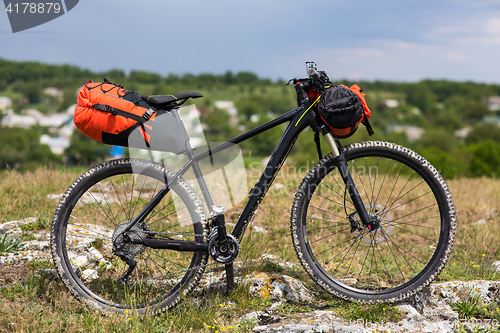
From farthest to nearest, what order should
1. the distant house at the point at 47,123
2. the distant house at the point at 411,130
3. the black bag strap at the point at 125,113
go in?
1. the distant house at the point at 411,130
2. the distant house at the point at 47,123
3. the black bag strap at the point at 125,113

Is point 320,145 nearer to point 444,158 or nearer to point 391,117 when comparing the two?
point 444,158

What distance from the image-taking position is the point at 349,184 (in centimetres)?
342

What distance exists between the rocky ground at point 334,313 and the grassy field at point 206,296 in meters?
0.08

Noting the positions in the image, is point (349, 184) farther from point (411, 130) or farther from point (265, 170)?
point (411, 130)

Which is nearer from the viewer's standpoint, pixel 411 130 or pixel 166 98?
pixel 166 98

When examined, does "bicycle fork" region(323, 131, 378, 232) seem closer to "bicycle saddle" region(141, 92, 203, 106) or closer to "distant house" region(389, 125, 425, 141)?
"bicycle saddle" region(141, 92, 203, 106)

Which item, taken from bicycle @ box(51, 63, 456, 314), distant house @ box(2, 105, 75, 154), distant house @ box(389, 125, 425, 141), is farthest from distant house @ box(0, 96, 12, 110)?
bicycle @ box(51, 63, 456, 314)

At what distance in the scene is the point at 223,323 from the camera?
10.6 feet

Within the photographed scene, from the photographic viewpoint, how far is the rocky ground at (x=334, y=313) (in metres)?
3.19

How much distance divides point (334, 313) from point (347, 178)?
1101 millimetres

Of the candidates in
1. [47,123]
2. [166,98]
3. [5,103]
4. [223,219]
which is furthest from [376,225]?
[47,123]

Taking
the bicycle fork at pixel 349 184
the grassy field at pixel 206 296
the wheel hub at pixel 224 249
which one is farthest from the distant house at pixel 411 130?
the wheel hub at pixel 224 249

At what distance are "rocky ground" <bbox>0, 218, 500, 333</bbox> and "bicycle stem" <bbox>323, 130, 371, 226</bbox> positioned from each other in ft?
2.63

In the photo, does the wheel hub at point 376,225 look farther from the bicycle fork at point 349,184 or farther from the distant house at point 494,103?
the distant house at point 494,103
